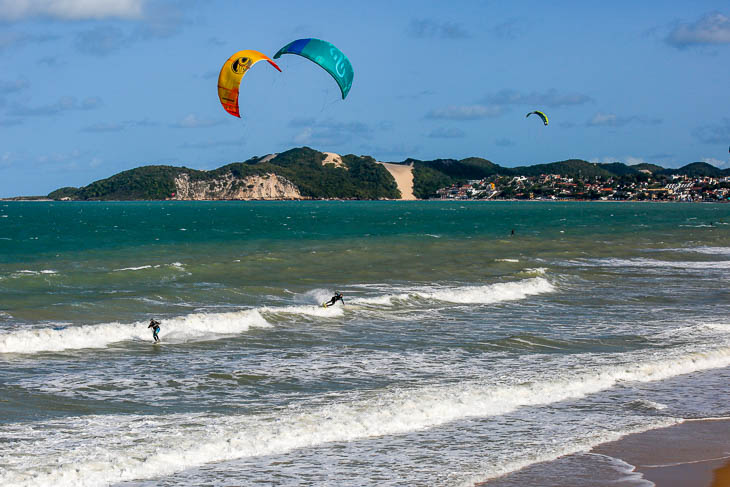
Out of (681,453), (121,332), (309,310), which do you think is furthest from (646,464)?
(309,310)

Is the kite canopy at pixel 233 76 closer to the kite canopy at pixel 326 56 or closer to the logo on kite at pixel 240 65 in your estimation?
the logo on kite at pixel 240 65

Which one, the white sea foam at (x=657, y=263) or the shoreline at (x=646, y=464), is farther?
the white sea foam at (x=657, y=263)

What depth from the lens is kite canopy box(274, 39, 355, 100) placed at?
28.5 metres

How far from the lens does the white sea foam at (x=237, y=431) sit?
1016 cm

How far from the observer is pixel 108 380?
15.4 metres

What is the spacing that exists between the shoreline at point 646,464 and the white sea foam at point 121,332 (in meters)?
12.5

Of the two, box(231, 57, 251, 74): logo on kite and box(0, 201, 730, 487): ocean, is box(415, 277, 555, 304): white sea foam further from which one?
box(231, 57, 251, 74): logo on kite

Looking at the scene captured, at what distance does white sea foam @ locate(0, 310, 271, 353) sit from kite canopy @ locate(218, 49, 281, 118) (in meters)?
10.0

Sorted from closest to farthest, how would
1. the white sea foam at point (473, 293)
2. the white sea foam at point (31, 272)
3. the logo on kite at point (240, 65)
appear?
the white sea foam at point (473, 293) → the logo on kite at point (240, 65) → the white sea foam at point (31, 272)

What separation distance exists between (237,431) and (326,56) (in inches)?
790

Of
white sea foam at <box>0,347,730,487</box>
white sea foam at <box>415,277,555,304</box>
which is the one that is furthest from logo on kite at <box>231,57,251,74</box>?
white sea foam at <box>0,347,730,487</box>

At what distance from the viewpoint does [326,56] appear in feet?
94.7

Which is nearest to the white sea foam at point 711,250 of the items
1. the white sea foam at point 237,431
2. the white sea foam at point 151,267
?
the white sea foam at point 151,267

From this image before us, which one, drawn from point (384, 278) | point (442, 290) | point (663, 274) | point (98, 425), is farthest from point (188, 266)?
point (98, 425)
